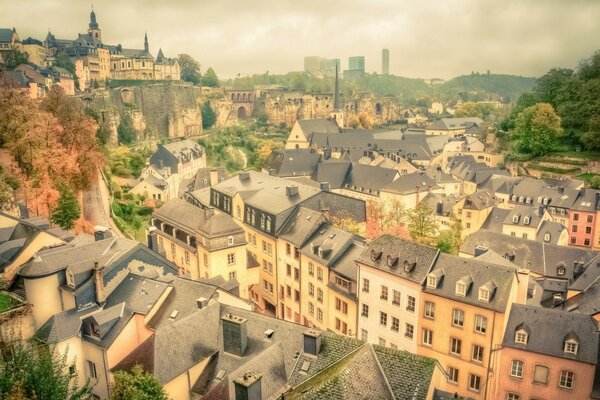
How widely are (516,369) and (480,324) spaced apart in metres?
3.26

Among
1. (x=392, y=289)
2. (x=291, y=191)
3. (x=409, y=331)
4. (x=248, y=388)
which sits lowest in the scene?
(x=409, y=331)

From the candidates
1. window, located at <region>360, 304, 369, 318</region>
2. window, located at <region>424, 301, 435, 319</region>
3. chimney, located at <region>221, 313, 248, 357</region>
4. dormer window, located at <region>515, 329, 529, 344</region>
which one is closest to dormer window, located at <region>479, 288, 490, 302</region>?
dormer window, located at <region>515, 329, 529, 344</region>

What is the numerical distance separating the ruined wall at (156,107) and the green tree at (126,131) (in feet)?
3.71

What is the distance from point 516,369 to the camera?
2653 cm

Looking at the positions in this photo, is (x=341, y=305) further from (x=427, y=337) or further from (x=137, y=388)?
(x=137, y=388)

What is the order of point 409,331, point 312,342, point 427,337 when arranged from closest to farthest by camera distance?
point 312,342 < point 427,337 < point 409,331

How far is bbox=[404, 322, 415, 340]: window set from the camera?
96.3 feet

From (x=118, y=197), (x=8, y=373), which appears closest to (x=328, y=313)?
(x=8, y=373)

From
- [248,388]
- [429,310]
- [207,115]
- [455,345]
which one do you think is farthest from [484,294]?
[207,115]

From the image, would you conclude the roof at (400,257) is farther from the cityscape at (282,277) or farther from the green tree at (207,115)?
the green tree at (207,115)

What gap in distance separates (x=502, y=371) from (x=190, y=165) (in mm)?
70449

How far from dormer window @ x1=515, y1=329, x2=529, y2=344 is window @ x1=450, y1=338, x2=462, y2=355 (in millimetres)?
3227

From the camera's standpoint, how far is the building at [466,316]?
26.4 meters

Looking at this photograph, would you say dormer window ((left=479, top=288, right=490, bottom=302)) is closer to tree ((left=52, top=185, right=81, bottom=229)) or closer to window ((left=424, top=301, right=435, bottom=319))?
window ((left=424, top=301, right=435, bottom=319))
